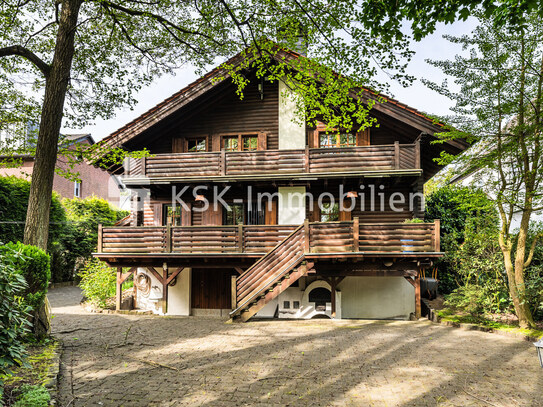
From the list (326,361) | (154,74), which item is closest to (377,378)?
(326,361)

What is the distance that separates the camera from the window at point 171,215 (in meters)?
15.2

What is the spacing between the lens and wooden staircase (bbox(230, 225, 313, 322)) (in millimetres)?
11477

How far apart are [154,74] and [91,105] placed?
2.33 m

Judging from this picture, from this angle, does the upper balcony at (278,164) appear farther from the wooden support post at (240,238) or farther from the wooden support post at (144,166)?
the wooden support post at (240,238)

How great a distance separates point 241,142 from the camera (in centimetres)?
1516

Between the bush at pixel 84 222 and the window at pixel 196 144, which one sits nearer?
the window at pixel 196 144

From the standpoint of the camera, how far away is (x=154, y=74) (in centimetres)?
1229

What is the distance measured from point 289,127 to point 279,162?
194 cm

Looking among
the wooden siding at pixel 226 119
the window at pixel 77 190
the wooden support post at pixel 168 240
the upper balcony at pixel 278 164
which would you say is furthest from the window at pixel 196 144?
the window at pixel 77 190

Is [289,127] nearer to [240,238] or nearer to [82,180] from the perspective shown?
[240,238]

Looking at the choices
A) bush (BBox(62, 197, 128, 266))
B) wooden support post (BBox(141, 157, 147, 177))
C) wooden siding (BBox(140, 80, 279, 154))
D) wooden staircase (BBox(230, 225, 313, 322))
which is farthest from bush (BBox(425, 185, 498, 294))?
bush (BBox(62, 197, 128, 266))

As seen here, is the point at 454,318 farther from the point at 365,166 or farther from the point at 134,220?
the point at 134,220

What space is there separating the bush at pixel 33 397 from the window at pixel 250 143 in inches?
457

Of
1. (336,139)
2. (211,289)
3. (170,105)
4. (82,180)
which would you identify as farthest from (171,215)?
(82,180)
